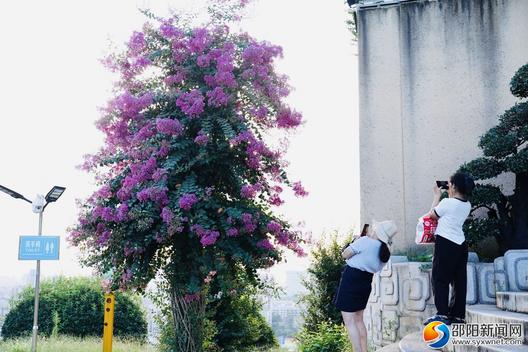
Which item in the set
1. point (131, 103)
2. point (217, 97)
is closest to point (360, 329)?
point (217, 97)

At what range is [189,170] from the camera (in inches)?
275

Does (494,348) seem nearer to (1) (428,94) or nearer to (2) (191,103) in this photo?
(2) (191,103)

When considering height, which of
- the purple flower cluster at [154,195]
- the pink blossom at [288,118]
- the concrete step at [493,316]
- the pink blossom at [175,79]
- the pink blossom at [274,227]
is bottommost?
the concrete step at [493,316]

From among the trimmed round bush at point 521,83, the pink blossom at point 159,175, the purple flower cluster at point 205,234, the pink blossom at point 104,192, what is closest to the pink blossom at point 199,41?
the pink blossom at point 159,175

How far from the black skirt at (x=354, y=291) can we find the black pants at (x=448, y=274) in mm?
610

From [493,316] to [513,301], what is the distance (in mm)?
453

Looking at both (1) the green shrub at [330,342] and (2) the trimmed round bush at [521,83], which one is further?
(1) the green shrub at [330,342]

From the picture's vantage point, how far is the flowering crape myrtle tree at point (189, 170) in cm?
657

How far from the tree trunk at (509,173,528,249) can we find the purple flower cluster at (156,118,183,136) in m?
4.50

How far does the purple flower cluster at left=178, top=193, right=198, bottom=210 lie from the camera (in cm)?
→ 632

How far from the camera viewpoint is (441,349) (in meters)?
4.79

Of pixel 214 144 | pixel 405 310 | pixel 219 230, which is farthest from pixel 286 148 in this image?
pixel 405 310

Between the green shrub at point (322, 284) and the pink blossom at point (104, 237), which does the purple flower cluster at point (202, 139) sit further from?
the green shrub at point (322, 284)

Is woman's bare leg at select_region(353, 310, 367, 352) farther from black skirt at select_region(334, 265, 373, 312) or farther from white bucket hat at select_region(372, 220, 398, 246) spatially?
white bucket hat at select_region(372, 220, 398, 246)
